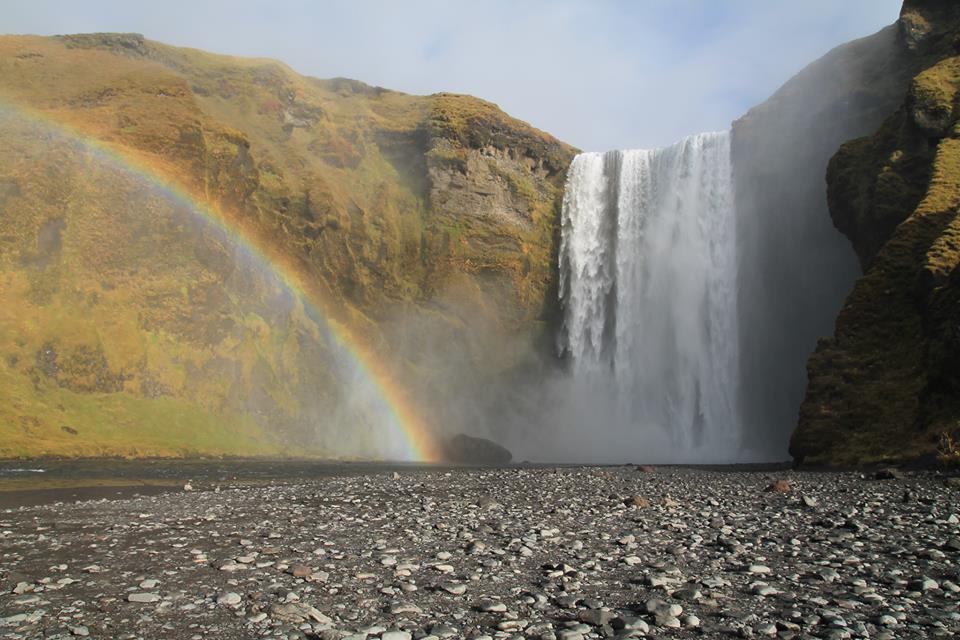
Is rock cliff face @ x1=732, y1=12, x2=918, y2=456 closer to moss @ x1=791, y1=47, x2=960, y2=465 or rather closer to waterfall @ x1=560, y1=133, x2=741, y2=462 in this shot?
waterfall @ x1=560, y1=133, x2=741, y2=462

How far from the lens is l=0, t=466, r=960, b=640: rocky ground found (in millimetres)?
5973

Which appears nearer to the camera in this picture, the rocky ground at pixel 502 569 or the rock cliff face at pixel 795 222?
the rocky ground at pixel 502 569

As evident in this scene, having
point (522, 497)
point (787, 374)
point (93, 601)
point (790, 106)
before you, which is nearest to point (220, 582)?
point (93, 601)

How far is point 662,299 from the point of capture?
5753 cm

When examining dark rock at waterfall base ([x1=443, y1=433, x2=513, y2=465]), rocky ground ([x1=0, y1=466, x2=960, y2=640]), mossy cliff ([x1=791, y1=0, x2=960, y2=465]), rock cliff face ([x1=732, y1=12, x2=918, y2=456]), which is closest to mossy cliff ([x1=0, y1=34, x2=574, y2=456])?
dark rock at waterfall base ([x1=443, y1=433, x2=513, y2=465])

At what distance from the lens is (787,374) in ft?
165

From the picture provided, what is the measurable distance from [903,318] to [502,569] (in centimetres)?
2477

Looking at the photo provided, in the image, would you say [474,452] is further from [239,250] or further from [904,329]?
[904,329]

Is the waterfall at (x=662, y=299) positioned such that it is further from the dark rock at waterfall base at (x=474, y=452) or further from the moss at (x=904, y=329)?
the moss at (x=904, y=329)

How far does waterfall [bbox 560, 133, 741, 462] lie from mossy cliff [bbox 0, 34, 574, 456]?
6724 millimetres

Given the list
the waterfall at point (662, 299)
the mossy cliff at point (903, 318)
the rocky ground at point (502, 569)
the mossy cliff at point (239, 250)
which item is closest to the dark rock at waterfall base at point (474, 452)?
the mossy cliff at point (239, 250)

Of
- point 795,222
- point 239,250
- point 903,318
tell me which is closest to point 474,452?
point 239,250

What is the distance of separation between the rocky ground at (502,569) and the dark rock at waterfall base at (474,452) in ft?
119

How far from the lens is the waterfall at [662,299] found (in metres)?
52.8
